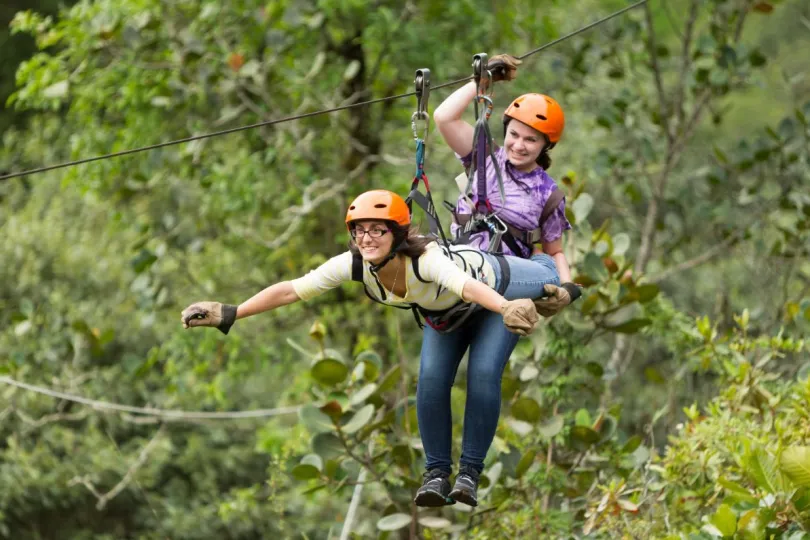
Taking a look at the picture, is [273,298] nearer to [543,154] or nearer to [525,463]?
[543,154]

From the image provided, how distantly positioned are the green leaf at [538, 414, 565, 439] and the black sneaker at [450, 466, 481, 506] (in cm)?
185

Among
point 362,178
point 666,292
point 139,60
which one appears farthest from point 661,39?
point 139,60

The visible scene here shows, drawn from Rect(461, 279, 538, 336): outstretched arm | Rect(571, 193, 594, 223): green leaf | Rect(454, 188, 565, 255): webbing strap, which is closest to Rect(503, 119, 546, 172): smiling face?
Rect(454, 188, 565, 255): webbing strap

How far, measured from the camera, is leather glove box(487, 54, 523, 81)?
193 inches

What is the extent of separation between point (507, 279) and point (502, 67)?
100cm

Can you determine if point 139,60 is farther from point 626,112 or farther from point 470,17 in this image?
point 626,112

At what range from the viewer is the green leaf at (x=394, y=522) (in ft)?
20.9

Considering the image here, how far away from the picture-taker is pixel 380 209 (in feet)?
14.1

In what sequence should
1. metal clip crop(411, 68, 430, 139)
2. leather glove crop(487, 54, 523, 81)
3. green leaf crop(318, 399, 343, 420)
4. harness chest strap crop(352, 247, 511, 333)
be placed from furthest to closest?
green leaf crop(318, 399, 343, 420), leather glove crop(487, 54, 523, 81), metal clip crop(411, 68, 430, 139), harness chest strap crop(352, 247, 511, 333)

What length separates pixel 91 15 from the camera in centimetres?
988

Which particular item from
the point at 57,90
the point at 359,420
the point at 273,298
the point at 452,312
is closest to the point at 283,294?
the point at 273,298

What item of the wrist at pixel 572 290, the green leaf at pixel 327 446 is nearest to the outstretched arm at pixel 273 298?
the wrist at pixel 572 290

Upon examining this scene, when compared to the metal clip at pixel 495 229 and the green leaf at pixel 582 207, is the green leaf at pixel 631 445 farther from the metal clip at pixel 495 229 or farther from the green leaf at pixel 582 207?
the metal clip at pixel 495 229

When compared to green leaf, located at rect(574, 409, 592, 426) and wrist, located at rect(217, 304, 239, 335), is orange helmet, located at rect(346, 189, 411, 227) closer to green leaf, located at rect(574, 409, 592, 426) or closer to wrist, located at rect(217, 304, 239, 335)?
wrist, located at rect(217, 304, 239, 335)
